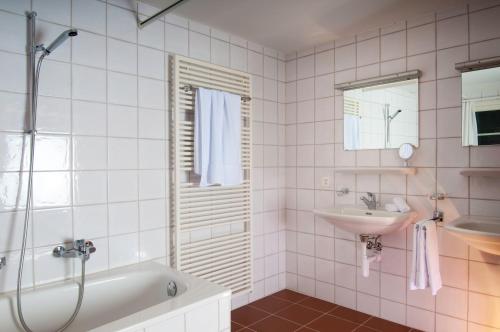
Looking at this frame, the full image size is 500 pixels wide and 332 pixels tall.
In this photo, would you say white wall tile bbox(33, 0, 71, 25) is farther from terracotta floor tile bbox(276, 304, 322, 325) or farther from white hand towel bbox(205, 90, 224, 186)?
terracotta floor tile bbox(276, 304, 322, 325)

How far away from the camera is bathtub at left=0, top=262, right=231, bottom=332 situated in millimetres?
1544

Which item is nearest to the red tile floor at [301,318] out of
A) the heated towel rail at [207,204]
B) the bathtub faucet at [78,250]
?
the heated towel rail at [207,204]

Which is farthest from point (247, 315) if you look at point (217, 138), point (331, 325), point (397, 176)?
point (397, 176)

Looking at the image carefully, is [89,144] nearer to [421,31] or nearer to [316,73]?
[316,73]

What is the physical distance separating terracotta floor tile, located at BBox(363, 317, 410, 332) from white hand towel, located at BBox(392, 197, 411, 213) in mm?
841

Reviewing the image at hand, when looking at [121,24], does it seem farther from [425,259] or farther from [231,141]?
[425,259]

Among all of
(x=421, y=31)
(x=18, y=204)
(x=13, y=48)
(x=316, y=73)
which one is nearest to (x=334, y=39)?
(x=316, y=73)

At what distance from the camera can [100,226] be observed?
2125 millimetres

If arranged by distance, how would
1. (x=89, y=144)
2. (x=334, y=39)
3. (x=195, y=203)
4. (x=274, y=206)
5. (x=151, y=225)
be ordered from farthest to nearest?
(x=274, y=206) → (x=334, y=39) → (x=195, y=203) → (x=151, y=225) → (x=89, y=144)

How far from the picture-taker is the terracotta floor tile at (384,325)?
8.32ft

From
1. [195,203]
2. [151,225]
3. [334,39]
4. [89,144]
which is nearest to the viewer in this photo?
[89,144]

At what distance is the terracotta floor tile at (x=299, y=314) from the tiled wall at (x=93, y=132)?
1.12 metres

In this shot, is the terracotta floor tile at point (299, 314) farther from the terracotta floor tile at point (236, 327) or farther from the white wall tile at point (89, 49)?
the white wall tile at point (89, 49)

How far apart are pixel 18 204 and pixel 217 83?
1.49 m
